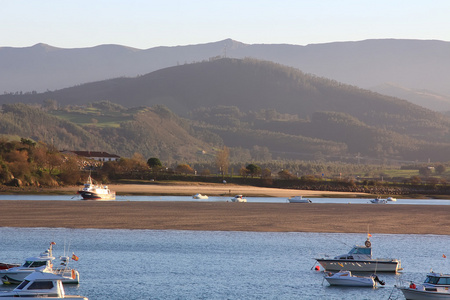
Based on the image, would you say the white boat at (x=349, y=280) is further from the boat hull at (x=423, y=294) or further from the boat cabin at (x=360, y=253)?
the boat hull at (x=423, y=294)

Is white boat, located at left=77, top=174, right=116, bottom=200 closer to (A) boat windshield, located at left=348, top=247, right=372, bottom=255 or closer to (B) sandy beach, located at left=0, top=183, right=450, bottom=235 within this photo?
(B) sandy beach, located at left=0, top=183, right=450, bottom=235

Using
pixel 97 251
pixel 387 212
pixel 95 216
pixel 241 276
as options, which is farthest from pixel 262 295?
pixel 387 212

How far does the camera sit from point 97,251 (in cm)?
5284

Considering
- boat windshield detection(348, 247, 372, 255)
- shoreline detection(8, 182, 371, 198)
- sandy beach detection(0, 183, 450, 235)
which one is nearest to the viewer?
boat windshield detection(348, 247, 372, 255)

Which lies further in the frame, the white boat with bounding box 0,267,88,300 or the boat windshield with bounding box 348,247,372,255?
the boat windshield with bounding box 348,247,372,255

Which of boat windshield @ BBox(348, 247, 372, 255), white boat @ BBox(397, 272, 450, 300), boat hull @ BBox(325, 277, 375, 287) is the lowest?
boat hull @ BBox(325, 277, 375, 287)

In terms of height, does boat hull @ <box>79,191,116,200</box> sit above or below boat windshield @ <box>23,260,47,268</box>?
below

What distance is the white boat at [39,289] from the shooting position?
34562 mm

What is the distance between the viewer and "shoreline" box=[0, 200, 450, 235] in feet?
228

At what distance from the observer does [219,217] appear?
78.8 m

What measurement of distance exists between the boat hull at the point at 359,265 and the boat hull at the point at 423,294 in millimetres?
9181

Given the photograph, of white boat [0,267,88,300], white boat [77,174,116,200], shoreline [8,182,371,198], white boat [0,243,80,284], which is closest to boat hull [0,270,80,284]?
white boat [0,243,80,284]

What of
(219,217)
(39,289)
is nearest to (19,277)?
(39,289)

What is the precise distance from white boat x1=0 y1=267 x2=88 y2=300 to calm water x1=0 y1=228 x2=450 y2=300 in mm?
3759
